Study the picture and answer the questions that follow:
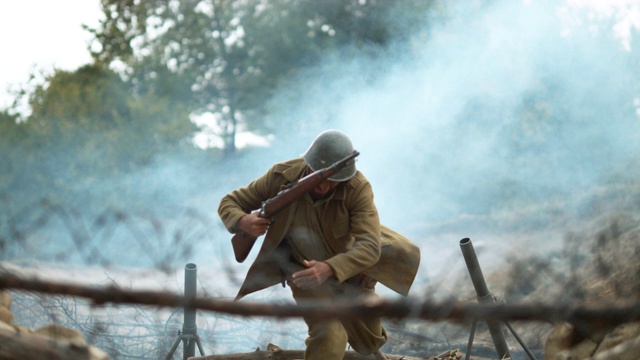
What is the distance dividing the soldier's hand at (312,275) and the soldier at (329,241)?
0.03 metres

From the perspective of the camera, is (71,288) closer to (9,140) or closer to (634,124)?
(634,124)

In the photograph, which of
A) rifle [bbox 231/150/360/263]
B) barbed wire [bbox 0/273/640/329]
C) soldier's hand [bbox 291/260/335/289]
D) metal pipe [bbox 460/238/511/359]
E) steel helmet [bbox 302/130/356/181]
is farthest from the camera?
metal pipe [bbox 460/238/511/359]

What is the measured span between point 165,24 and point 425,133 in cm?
1085

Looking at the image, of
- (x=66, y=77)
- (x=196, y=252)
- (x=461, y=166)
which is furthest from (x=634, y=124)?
(x=66, y=77)

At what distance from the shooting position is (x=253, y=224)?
Result: 4.93 m

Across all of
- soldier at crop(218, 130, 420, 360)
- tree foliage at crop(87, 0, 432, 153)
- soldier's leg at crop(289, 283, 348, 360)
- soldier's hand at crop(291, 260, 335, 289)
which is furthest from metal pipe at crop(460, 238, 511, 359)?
tree foliage at crop(87, 0, 432, 153)

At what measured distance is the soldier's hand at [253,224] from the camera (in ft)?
16.2

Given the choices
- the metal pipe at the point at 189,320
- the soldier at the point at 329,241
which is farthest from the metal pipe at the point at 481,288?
the metal pipe at the point at 189,320

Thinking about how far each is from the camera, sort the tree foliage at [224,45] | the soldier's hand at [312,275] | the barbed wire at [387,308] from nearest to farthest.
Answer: the barbed wire at [387,308], the soldier's hand at [312,275], the tree foliage at [224,45]

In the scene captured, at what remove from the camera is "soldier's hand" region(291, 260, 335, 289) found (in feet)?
14.7

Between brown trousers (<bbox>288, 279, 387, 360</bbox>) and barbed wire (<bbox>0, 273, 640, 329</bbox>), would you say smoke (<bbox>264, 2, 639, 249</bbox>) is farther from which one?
barbed wire (<bbox>0, 273, 640, 329</bbox>)

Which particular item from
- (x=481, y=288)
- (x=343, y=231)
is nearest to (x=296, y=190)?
(x=343, y=231)

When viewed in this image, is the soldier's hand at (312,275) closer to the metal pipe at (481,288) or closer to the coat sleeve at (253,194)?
the coat sleeve at (253,194)

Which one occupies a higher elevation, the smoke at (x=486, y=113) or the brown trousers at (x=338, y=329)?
the smoke at (x=486, y=113)
